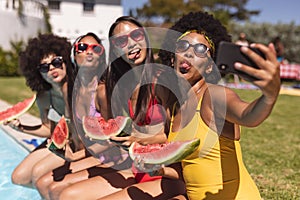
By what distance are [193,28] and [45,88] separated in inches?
85.0

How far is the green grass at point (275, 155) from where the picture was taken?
4.15 m

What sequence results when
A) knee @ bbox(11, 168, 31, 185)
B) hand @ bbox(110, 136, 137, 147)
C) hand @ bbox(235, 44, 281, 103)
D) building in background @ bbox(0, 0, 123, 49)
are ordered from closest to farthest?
hand @ bbox(235, 44, 281, 103) < hand @ bbox(110, 136, 137, 147) < knee @ bbox(11, 168, 31, 185) < building in background @ bbox(0, 0, 123, 49)

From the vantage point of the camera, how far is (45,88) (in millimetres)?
4680

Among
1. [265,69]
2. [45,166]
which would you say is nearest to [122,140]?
[265,69]

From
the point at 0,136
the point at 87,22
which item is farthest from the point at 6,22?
the point at 0,136

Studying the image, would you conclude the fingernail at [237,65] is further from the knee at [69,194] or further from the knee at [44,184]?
the knee at [44,184]

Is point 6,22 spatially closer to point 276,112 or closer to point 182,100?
point 276,112

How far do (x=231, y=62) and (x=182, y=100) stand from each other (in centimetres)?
105

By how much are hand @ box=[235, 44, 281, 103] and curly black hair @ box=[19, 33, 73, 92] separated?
3.05 metres

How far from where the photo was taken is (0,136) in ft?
23.0

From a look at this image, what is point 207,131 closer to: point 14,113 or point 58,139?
point 58,139

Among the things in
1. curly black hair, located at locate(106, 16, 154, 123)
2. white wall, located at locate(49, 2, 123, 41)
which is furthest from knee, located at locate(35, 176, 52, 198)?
white wall, located at locate(49, 2, 123, 41)

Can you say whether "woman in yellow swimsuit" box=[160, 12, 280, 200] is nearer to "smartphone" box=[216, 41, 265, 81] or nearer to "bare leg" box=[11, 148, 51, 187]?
"smartphone" box=[216, 41, 265, 81]

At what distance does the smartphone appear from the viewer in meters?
1.74
